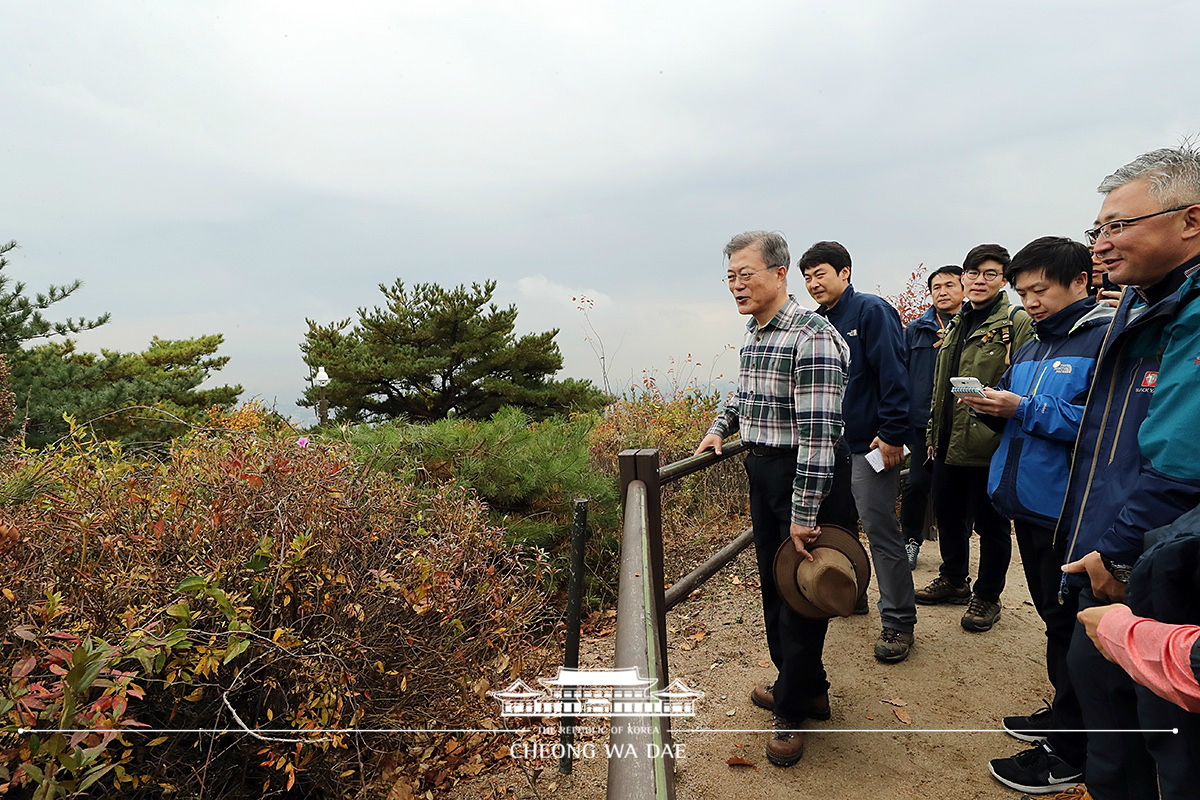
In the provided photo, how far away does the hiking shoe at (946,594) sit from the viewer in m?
4.11

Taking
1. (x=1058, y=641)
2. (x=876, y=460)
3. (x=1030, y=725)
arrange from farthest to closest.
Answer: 1. (x=876, y=460)
2. (x=1030, y=725)
3. (x=1058, y=641)

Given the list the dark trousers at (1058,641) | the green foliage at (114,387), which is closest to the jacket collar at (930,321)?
the dark trousers at (1058,641)

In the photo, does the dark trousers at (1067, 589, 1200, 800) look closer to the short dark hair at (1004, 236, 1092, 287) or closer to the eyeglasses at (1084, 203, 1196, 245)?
the eyeglasses at (1084, 203, 1196, 245)

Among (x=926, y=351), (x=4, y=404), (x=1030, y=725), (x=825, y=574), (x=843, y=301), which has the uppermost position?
(x=843, y=301)

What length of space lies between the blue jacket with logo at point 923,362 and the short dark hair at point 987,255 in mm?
693

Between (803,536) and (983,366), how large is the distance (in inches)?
74.2

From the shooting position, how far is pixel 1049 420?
7.09ft

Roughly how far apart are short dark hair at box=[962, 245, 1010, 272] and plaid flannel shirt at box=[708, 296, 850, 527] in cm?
149

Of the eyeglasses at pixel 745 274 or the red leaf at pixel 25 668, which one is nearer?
the red leaf at pixel 25 668

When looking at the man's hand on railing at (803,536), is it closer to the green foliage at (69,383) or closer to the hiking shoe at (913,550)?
the hiking shoe at (913,550)

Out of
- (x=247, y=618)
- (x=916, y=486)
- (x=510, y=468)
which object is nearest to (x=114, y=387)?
(x=510, y=468)

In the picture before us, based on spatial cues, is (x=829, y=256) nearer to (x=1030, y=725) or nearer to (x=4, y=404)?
(x=1030, y=725)

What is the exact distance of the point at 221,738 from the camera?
6.96ft

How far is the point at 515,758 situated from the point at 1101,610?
7.63ft
